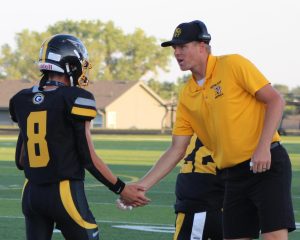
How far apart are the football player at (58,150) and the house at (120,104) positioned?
237 feet

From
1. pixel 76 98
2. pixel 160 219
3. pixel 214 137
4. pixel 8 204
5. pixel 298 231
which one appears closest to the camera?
pixel 76 98

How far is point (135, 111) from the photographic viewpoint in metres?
83.4

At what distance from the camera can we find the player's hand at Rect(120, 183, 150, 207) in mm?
6738

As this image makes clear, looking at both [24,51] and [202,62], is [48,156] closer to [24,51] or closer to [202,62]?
[202,62]

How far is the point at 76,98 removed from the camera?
5.88 m

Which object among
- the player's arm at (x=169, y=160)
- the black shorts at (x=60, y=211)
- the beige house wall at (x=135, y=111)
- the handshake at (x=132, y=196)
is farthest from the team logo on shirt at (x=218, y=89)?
the beige house wall at (x=135, y=111)

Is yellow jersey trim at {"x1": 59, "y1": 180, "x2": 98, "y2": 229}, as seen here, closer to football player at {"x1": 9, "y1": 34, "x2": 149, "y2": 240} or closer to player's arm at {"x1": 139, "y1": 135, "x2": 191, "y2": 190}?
football player at {"x1": 9, "y1": 34, "x2": 149, "y2": 240}

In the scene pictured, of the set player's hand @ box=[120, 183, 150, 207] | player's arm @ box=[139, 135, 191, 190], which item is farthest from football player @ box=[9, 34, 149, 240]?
player's arm @ box=[139, 135, 191, 190]

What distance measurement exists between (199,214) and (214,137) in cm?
97

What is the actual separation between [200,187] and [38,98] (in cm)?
189

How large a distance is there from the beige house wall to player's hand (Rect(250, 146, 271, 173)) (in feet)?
240

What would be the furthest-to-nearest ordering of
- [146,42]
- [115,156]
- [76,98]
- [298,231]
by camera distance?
[146,42]
[115,156]
[298,231]
[76,98]

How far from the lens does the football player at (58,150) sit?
5.90 m

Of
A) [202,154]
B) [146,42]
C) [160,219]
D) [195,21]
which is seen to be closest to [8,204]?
[160,219]
